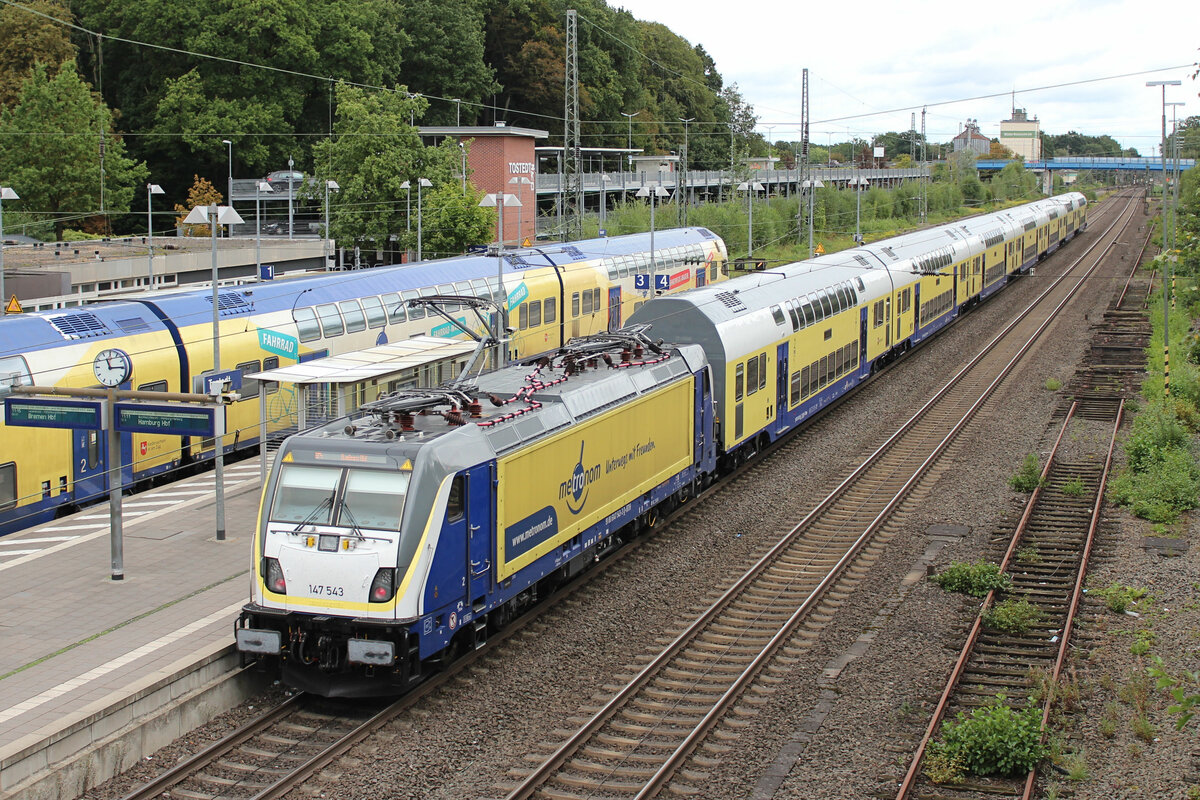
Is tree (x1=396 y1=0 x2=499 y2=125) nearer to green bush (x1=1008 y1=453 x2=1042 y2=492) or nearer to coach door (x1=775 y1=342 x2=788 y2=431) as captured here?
coach door (x1=775 y1=342 x2=788 y2=431)

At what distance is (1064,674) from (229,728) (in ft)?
32.9

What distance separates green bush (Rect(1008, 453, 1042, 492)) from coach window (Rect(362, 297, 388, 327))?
598 inches

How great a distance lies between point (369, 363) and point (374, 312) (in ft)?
26.3

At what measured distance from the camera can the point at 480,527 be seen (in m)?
14.3

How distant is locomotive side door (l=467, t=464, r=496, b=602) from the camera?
1404cm

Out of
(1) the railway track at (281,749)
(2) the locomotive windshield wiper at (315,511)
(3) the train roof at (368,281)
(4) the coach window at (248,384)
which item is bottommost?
(1) the railway track at (281,749)

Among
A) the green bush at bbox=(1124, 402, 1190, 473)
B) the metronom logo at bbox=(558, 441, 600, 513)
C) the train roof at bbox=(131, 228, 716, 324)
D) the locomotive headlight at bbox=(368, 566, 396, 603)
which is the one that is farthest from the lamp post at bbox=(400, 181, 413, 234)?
the locomotive headlight at bbox=(368, 566, 396, 603)

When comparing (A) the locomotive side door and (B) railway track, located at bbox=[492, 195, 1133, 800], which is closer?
(B) railway track, located at bbox=[492, 195, 1133, 800]

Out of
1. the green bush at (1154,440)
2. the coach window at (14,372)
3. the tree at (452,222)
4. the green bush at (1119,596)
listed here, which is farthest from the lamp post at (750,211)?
the coach window at (14,372)

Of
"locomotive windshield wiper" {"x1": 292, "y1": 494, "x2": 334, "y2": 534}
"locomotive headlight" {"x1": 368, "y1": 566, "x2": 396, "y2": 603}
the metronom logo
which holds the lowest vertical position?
"locomotive headlight" {"x1": 368, "y1": 566, "x2": 396, "y2": 603}

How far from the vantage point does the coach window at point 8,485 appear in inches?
760

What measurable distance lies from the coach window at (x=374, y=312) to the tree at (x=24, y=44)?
166 ft

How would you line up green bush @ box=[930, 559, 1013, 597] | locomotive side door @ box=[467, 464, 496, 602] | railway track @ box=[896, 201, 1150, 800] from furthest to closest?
green bush @ box=[930, 559, 1013, 597] < locomotive side door @ box=[467, 464, 496, 602] < railway track @ box=[896, 201, 1150, 800]

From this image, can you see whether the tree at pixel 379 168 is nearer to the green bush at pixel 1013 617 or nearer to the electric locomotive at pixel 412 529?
the electric locomotive at pixel 412 529
